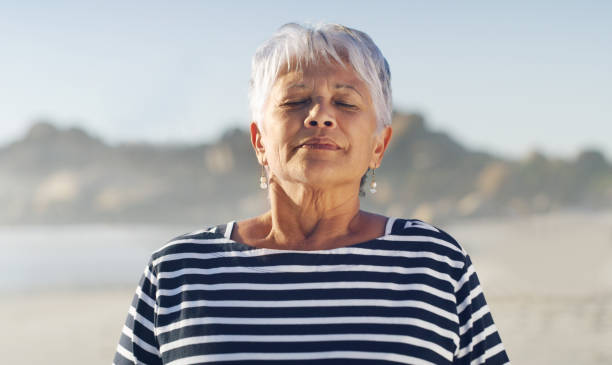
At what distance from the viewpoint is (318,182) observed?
1619 mm

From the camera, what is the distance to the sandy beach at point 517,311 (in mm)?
6695

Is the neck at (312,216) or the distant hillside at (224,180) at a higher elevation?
the distant hillside at (224,180)

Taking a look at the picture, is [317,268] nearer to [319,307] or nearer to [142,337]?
[319,307]

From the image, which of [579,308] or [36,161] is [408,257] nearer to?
[579,308]

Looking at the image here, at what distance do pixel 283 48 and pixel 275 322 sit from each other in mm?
694

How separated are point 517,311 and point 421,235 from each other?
24.7 ft

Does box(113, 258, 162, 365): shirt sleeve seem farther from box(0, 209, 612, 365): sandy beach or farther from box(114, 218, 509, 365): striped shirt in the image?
box(0, 209, 612, 365): sandy beach

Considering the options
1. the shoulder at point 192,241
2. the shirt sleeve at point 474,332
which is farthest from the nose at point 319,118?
the shirt sleeve at point 474,332

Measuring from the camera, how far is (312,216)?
172 cm

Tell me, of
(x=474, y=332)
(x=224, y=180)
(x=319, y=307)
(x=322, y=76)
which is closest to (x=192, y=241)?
(x=319, y=307)

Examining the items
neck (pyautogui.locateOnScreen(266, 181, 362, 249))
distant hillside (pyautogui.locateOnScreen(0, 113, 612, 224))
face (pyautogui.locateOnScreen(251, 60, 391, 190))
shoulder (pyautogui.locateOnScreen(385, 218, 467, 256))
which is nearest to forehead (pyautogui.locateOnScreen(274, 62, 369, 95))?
face (pyautogui.locateOnScreen(251, 60, 391, 190))

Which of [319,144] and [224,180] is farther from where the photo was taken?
[224,180]

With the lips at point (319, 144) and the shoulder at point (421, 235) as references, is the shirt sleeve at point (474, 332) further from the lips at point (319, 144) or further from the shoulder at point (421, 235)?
the lips at point (319, 144)

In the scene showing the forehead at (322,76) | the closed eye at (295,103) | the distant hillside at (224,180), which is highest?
the distant hillside at (224,180)
